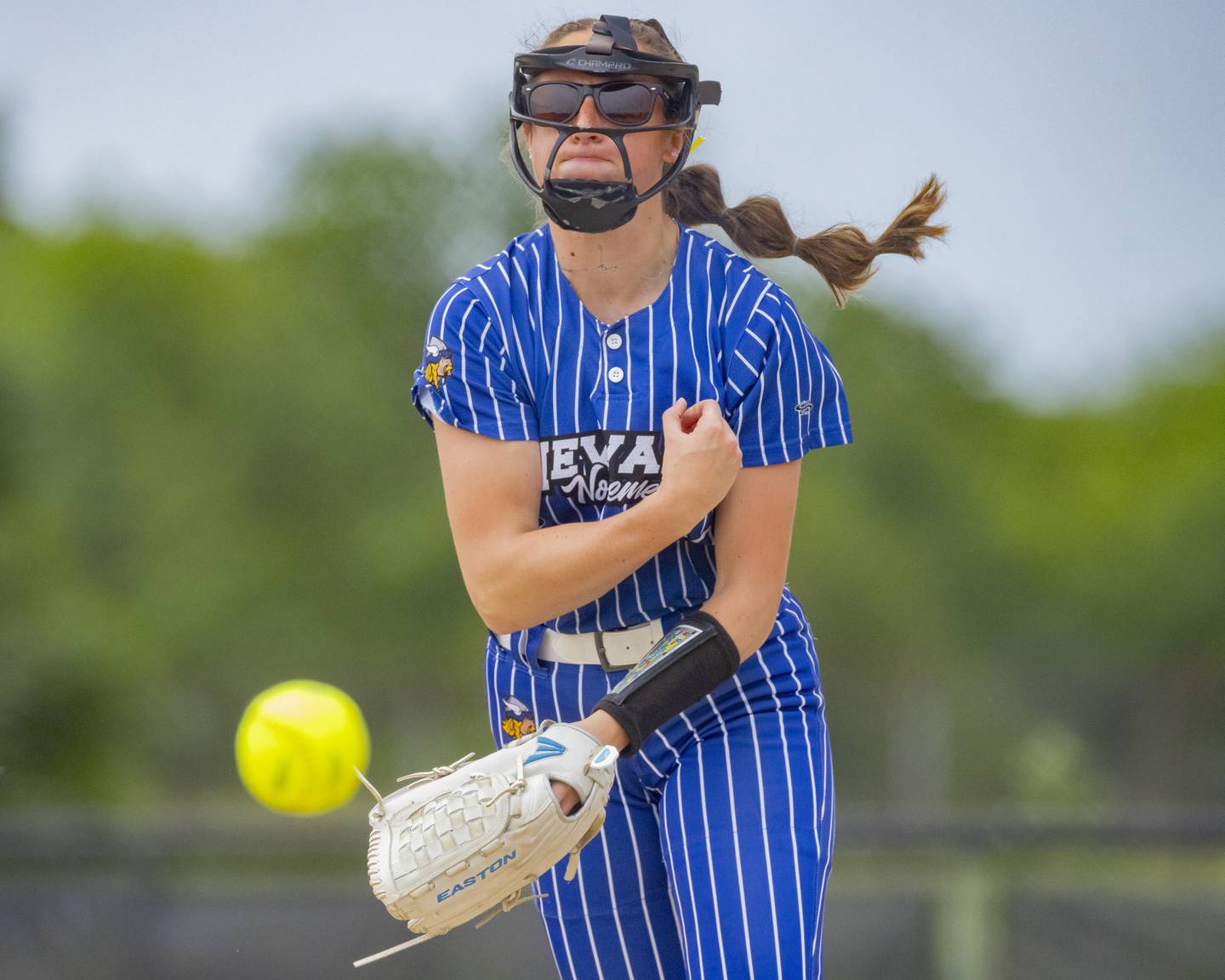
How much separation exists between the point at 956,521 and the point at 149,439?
10981mm

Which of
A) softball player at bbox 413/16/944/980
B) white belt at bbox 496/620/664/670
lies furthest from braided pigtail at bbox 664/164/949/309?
white belt at bbox 496/620/664/670

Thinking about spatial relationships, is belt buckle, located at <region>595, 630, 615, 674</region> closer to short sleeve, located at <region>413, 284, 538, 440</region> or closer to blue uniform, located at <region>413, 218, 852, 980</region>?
blue uniform, located at <region>413, 218, 852, 980</region>

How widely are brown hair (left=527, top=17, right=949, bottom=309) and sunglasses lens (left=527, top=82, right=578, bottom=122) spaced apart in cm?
20

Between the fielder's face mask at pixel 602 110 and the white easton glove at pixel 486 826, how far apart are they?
2.47ft

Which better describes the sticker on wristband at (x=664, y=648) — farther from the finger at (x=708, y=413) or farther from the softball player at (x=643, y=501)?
the finger at (x=708, y=413)

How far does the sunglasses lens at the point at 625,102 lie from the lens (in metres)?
2.07

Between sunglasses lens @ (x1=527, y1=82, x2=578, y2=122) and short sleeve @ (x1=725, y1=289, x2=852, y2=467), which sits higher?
sunglasses lens @ (x1=527, y1=82, x2=578, y2=122)

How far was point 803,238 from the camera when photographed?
2342mm

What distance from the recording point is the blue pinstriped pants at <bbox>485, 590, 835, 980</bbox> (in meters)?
1.94

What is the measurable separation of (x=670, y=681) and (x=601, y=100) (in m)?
0.86

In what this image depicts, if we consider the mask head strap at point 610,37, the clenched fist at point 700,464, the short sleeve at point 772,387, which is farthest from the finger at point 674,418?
the mask head strap at point 610,37

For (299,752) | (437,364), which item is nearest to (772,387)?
(437,364)

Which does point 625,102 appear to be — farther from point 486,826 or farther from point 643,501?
point 486,826

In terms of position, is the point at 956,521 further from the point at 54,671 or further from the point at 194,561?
the point at 54,671
